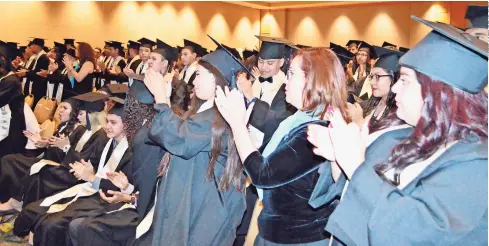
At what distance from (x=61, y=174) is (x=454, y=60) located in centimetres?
400

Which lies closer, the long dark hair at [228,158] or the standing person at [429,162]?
the standing person at [429,162]

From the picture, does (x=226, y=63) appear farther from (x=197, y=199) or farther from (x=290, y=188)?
(x=290, y=188)

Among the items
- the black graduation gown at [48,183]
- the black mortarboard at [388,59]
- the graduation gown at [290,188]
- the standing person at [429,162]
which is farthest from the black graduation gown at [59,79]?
the standing person at [429,162]

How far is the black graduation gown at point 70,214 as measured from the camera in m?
4.05

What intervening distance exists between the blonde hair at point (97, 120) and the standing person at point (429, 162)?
3563 mm

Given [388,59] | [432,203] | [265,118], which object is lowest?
[265,118]

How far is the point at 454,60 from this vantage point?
152cm

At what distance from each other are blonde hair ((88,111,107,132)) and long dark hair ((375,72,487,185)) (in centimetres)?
373

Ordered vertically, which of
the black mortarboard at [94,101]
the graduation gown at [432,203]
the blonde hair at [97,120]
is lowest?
the blonde hair at [97,120]

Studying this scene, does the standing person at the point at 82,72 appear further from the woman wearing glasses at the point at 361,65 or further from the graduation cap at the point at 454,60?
the graduation cap at the point at 454,60

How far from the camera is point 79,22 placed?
14.8 meters

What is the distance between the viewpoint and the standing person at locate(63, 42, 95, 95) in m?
9.50

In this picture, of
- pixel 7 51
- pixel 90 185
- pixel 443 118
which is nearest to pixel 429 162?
pixel 443 118

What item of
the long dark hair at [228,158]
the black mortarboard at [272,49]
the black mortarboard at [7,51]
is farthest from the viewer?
the black mortarboard at [7,51]
